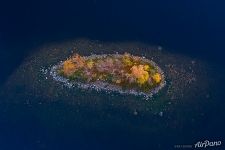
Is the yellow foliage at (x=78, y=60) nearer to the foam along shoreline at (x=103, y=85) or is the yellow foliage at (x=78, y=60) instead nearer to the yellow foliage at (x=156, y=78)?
the foam along shoreline at (x=103, y=85)

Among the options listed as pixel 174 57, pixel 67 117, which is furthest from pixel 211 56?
pixel 67 117

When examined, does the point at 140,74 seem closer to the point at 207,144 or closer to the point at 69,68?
the point at 69,68

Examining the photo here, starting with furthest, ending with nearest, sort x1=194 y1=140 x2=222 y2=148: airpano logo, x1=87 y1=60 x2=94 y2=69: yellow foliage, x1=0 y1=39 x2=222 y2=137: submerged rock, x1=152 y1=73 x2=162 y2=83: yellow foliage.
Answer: x1=87 y1=60 x2=94 y2=69: yellow foliage → x1=152 y1=73 x2=162 y2=83: yellow foliage → x1=0 y1=39 x2=222 y2=137: submerged rock → x1=194 y1=140 x2=222 y2=148: airpano logo

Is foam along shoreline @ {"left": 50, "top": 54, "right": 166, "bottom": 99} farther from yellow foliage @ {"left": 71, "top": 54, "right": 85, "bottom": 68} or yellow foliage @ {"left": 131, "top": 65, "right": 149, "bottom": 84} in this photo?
yellow foliage @ {"left": 71, "top": 54, "right": 85, "bottom": 68}

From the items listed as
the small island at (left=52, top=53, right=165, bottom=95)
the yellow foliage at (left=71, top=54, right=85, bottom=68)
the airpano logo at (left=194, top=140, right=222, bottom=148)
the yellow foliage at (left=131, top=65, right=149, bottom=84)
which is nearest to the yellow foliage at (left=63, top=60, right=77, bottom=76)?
the small island at (left=52, top=53, right=165, bottom=95)

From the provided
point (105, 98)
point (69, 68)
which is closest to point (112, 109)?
point (105, 98)

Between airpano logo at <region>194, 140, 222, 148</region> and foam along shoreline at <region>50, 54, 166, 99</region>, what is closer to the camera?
airpano logo at <region>194, 140, 222, 148</region>
